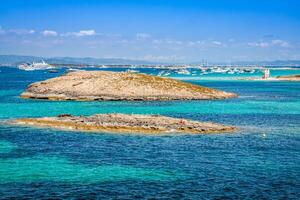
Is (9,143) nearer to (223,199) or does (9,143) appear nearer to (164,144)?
(164,144)

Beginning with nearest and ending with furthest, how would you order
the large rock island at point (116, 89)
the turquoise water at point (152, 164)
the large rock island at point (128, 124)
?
1. the turquoise water at point (152, 164)
2. the large rock island at point (128, 124)
3. the large rock island at point (116, 89)

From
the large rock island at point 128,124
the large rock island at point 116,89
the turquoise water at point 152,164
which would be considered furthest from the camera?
the large rock island at point 116,89

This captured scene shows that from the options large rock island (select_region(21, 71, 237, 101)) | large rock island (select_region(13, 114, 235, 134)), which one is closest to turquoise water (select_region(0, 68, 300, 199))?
large rock island (select_region(13, 114, 235, 134))

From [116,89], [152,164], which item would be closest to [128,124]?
[152,164]

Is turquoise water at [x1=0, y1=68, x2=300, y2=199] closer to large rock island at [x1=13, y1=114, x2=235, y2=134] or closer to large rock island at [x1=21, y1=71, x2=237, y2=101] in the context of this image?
large rock island at [x1=13, y1=114, x2=235, y2=134]

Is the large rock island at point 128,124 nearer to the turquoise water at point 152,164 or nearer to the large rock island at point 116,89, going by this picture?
the turquoise water at point 152,164

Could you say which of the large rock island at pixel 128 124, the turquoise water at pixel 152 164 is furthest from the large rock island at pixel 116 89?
the turquoise water at pixel 152 164

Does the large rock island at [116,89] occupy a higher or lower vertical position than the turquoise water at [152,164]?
higher
